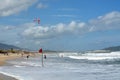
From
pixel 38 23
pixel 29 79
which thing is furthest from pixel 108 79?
pixel 38 23

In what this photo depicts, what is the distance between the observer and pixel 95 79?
20.7 m

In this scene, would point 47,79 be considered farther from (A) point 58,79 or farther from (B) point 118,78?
(B) point 118,78

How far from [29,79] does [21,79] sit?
0.68m

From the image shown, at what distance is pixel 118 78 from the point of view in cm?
2127

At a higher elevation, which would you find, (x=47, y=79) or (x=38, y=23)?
(x=38, y=23)

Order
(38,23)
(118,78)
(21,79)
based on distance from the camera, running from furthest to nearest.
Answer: (38,23), (118,78), (21,79)

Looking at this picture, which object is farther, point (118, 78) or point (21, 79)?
point (118, 78)

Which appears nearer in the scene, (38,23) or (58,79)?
(58,79)

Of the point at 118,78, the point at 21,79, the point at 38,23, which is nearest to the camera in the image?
the point at 21,79

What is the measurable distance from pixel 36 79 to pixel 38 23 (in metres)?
14.3

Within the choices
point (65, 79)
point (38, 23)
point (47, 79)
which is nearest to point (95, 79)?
point (65, 79)

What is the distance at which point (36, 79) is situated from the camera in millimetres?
20266

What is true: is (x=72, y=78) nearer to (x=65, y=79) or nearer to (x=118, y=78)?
(x=65, y=79)

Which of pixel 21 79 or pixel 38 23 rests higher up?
pixel 38 23
